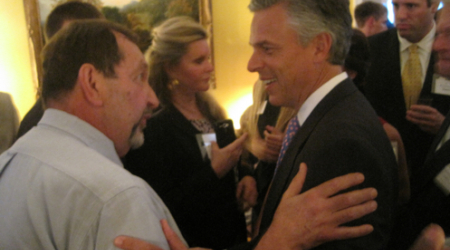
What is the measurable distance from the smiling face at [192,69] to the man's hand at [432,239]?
1272mm

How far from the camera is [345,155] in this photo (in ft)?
2.65

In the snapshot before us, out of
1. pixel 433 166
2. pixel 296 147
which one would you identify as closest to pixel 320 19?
pixel 296 147

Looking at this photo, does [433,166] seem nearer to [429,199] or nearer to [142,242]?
[429,199]

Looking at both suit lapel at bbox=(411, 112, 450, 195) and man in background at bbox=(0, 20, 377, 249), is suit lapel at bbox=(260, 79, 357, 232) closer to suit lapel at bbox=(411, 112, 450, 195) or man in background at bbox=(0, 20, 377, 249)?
man in background at bbox=(0, 20, 377, 249)

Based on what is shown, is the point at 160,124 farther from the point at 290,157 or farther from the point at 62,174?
the point at 62,174

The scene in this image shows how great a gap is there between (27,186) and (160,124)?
0.94 meters

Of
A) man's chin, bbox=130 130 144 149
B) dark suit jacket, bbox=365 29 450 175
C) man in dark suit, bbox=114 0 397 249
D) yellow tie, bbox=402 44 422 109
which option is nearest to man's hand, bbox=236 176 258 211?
man in dark suit, bbox=114 0 397 249

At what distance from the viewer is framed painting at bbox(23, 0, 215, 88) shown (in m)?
2.80

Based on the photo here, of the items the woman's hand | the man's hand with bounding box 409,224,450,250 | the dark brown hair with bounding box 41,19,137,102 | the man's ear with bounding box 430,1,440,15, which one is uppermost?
the man's ear with bounding box 430,1,440,15

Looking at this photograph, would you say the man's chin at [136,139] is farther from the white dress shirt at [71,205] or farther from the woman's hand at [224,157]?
the woman's hand at [224,157]

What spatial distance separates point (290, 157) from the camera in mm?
1003

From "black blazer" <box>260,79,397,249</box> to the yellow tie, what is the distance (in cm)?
141

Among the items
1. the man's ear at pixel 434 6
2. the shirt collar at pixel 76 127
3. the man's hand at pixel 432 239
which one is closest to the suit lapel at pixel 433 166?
the man's hand at pixel 432 239

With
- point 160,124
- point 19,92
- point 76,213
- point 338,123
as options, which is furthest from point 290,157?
point 19,92
